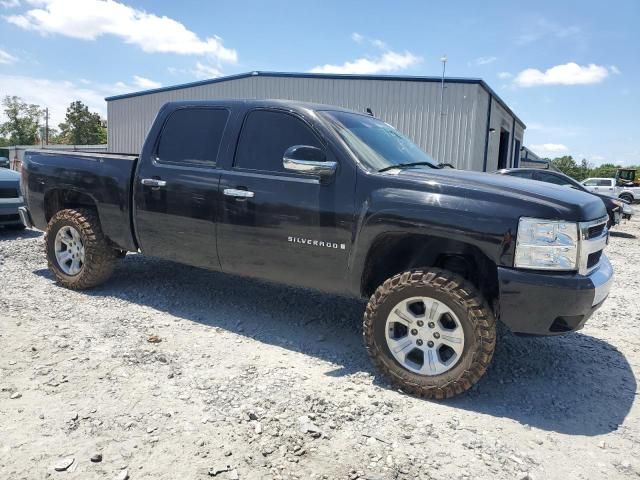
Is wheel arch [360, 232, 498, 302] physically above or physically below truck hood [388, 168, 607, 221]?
below

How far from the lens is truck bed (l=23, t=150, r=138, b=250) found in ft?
16.2

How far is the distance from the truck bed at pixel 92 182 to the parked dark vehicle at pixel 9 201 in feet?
10.2

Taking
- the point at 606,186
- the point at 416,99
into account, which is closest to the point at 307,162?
the point at 416,99

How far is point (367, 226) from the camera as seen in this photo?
3.56 meters

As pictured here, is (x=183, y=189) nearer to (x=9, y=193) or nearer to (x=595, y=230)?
(x=595, y=230)

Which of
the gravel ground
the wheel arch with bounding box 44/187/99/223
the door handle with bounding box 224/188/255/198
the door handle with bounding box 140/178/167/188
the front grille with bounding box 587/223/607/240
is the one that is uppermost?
the door handle with bounding box 140/178/167/188

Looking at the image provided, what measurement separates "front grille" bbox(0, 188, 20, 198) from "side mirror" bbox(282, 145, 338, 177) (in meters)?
6.91

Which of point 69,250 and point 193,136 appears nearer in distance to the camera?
point 193,136

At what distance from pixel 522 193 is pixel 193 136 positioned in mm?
2922

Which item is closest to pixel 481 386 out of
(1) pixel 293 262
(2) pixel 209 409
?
→ (1) pixel 293 262

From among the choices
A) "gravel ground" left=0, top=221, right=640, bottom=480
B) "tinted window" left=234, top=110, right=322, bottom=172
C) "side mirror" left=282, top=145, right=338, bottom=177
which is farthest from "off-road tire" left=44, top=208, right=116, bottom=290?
"side mirror" left=282, top=145, right=338, bottom=177

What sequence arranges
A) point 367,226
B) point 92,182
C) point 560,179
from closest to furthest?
1. point 367,226
2. point 92,182
3. point 560,179

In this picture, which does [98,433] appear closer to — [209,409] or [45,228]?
[209,409]

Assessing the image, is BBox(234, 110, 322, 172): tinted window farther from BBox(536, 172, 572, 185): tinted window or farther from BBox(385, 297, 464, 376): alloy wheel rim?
BBox(536, 172, 572, 185): tinted window
